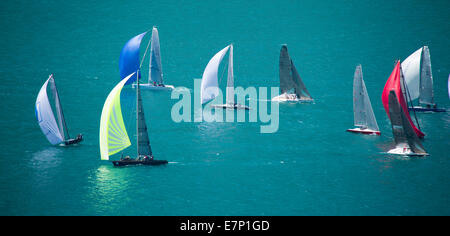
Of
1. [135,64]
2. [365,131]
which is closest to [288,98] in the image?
[365,131]

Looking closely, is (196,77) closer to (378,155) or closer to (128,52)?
(128,52)

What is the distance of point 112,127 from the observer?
7156 cm

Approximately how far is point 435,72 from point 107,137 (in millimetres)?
101169

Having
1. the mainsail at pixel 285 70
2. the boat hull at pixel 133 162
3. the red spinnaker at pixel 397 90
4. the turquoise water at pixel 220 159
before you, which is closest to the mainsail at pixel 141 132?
the boat hull at pixel 133 162

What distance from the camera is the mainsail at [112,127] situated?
70625 millimetres

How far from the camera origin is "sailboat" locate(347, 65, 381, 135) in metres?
86.2

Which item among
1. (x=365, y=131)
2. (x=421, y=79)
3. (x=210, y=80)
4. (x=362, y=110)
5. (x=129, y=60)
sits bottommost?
(x=365, y=131)

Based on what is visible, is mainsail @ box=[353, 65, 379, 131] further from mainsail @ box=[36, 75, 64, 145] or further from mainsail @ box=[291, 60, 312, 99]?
mainsail @ box=[36, 75, 64, 145]

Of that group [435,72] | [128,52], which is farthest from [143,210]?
[435,72]

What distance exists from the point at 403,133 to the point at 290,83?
3482 cm

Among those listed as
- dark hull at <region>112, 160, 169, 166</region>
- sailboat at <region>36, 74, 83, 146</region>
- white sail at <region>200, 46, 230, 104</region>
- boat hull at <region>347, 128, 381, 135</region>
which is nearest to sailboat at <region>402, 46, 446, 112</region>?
boat hull at <region>347, 128, 381, 135</region>

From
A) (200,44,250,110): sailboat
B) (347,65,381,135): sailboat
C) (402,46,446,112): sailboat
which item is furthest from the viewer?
(402,46,446,112): sailboat

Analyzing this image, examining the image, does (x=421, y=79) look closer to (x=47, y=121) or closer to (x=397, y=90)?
(x=397, y=90)

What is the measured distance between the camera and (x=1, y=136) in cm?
8319
